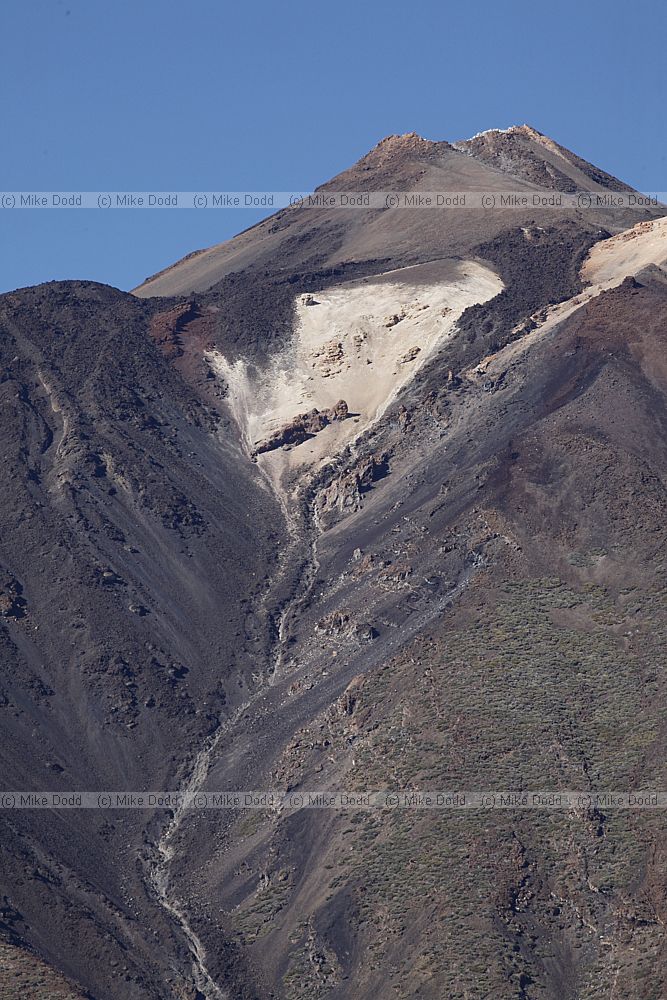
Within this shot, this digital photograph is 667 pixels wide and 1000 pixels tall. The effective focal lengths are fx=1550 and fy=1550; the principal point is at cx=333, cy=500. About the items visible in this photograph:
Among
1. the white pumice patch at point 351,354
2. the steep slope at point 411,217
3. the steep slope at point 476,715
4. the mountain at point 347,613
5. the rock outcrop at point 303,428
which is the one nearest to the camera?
the steep slope at point 476,715

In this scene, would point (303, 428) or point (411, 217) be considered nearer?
point (303, 428)

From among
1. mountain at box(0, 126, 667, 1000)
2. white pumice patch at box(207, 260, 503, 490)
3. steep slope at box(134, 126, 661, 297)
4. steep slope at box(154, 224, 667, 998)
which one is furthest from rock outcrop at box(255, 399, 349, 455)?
steep slope at box(134, 126, 661, 297)

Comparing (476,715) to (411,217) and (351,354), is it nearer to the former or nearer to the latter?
(351,354)

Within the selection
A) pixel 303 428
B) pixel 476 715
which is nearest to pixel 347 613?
pixel 476 715

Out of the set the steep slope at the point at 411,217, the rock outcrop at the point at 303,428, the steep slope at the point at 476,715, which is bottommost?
the steep slope at the point at 476,715

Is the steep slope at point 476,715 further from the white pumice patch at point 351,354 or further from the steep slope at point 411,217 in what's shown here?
the steep slope at point 411,217

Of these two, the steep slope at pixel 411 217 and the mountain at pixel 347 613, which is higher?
the steep slope at pixel 411 217

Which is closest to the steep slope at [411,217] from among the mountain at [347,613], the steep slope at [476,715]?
the mountain at [347,613]

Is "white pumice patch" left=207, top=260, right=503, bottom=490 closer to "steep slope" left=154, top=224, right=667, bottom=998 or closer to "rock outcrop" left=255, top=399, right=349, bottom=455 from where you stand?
"rock outcrop" left=255, top=399, right=349, bottom=455

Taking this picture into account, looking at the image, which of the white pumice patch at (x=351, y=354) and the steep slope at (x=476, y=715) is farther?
the white pumice patch at (x=351, y=354)

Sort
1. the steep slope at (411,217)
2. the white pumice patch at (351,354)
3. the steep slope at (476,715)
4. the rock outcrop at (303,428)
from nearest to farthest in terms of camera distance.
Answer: the steep slope at (476,715) < the rock outcrop at (303,428) < the white pumice patch at (351,354) < the steep slope at (411,217)
